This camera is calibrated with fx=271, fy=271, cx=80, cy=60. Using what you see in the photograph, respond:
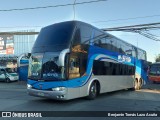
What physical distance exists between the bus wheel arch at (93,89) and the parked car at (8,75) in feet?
71.3

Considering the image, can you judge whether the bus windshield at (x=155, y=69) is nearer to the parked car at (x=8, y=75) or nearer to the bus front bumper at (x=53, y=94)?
the parked car at (x=8, y=75)

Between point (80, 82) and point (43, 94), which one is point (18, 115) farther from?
point (80, 82)

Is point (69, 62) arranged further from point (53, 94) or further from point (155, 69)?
point (155, 69)

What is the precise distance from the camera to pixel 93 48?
15102mm

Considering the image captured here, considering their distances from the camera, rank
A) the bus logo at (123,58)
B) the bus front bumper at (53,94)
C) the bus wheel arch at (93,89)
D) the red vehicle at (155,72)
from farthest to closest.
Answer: the red vehicle at (155,72)
the bus logo at (123,58)
the bus wheel arch at (93,89)
the bus front bumper at (53,94)

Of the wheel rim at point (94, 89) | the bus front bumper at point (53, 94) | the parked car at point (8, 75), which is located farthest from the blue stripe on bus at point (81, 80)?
the parked car at point (8, 75)

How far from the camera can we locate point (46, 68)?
12805 mm

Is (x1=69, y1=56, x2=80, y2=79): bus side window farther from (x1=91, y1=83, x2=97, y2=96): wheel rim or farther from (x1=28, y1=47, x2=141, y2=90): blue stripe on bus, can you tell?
(x1=91, y1=83, x2=97, y2=96): wheel rim

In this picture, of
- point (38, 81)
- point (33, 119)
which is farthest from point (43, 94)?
point (33, 119)

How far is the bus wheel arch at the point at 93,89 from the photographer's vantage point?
14.5 meters

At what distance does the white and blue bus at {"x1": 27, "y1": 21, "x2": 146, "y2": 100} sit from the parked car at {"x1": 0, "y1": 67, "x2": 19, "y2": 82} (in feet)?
68.8

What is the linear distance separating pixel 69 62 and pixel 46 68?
113cm

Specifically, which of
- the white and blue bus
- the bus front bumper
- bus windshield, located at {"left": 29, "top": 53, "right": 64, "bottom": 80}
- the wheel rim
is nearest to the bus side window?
the white and blue bus

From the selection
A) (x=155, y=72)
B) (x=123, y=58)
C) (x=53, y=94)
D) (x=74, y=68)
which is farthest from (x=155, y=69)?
(x=53, y=94)
